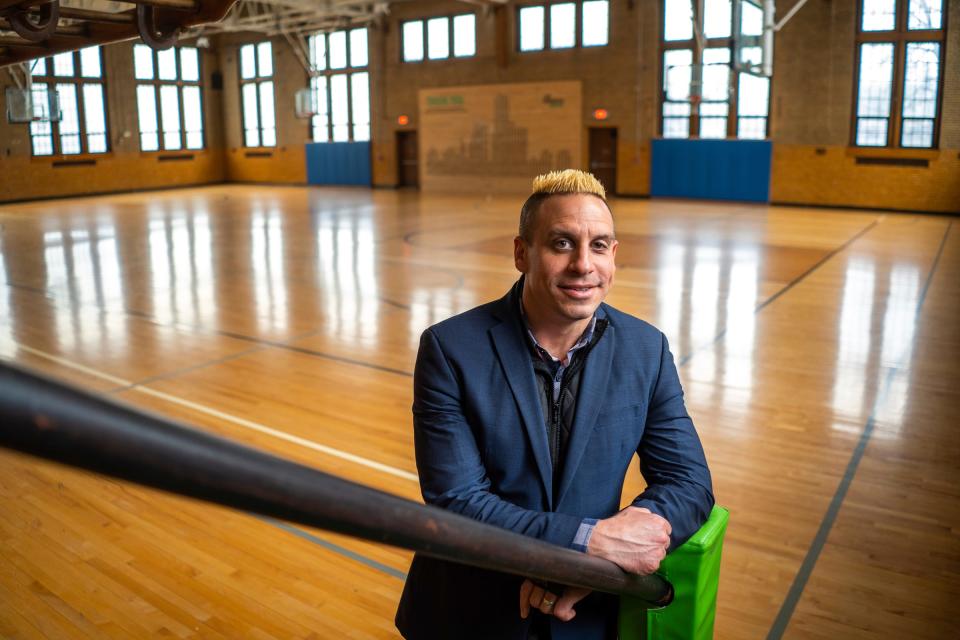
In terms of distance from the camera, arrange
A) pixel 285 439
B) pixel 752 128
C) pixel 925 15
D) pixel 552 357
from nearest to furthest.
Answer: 1. pixel 552 357
2. pixel 285 439
3. pixel 925 15
4. pixel 752 128

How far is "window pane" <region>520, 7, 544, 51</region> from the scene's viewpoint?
893 inches

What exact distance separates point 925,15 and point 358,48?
16.2 meters

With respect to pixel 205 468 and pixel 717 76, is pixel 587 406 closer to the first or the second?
pixel 205 468

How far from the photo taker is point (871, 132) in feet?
61.1

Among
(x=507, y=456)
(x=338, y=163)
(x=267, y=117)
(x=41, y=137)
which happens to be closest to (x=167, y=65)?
(x=267, y=117)

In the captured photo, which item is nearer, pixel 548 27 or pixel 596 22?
pixel 596 22

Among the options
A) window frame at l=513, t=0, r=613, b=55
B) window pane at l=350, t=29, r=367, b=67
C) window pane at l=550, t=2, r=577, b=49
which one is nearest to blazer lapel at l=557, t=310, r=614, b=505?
window frame at l=513, t=0, r=613, b=55

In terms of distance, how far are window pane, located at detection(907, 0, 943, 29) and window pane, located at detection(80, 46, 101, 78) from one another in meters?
22.0

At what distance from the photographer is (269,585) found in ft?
11.8

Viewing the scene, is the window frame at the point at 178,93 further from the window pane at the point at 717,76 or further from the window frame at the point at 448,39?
the window pane at the point at 717,76

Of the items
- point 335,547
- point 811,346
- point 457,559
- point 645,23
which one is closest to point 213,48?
point 645,23

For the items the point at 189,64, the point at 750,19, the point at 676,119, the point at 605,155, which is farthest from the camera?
the point at 189,64

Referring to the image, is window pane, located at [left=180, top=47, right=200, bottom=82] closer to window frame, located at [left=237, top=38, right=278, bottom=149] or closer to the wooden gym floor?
window frame, located at [left=237, top=38, right=278, bottom=149]

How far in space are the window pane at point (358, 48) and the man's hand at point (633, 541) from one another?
26.2 m
